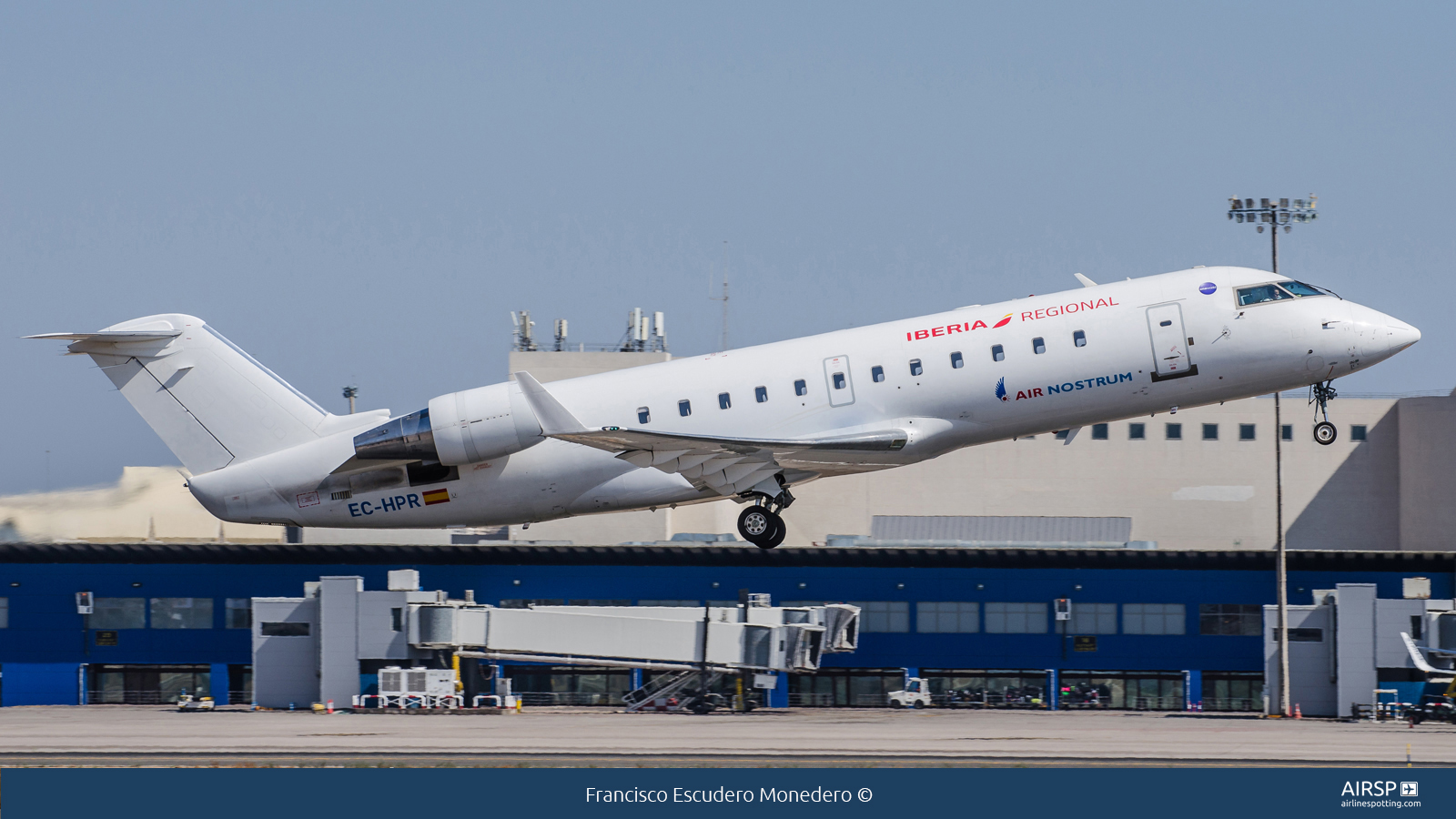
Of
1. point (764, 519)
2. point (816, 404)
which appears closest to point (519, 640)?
point (764, 519)

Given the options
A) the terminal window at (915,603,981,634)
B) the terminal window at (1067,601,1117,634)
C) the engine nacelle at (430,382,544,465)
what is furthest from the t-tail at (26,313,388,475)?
the terminal window at (1067,601,1117,634)

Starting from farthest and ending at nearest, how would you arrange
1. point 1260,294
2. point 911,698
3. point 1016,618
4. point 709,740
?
1. point 1016,618
2. point 911,698
3. point 709,740
4. point 1260,294

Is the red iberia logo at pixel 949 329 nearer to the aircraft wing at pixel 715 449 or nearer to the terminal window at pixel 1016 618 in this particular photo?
the aircraft wing at pixel 715 449

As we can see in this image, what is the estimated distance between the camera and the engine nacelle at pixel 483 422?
30.6 meters

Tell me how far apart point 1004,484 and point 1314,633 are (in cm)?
2331

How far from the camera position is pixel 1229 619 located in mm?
61562

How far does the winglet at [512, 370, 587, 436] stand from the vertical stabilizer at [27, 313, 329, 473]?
25.0 feet

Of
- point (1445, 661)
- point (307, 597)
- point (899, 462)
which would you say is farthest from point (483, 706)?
point (1445, 661)

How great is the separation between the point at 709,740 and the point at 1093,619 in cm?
2534

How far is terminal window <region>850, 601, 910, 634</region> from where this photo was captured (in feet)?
203

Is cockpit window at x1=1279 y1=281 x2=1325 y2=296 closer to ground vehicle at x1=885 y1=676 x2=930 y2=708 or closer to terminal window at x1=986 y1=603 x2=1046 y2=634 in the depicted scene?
ground vehicle at x1=885 y1=676 x2=930 y2=708

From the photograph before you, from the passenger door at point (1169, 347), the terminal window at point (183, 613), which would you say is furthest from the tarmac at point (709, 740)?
the passenger door at point (1169, 347)

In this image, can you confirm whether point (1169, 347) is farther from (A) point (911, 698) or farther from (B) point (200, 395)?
(A) point (911, 698)

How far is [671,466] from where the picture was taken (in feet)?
101
